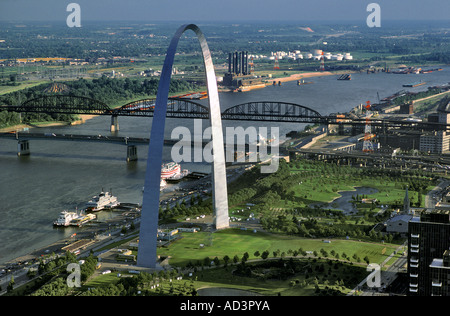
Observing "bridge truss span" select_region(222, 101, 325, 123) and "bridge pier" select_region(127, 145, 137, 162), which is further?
"bridge truss span" select_region(222, 101, 325, 123)

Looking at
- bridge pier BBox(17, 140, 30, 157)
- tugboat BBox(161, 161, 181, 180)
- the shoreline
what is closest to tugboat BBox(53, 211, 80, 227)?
tugboat BBox(161, 161, 181, 180)

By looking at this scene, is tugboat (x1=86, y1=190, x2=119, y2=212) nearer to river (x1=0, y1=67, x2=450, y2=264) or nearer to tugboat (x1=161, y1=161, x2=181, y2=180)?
river (x1=0, y1=67, x2=450, y2=264)

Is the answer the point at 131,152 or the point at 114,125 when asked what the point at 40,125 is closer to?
the point at 114,125

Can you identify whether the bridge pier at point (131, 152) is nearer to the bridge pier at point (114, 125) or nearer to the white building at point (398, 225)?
the bridge pier at point (114, 125)

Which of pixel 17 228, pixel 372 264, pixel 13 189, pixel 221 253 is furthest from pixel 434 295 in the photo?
pixel 13 189

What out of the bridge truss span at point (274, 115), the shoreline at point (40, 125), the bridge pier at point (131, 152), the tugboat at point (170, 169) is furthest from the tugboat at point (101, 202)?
the shoreline at point (40, 125)

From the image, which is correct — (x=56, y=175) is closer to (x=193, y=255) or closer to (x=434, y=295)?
(x=193, y=255)

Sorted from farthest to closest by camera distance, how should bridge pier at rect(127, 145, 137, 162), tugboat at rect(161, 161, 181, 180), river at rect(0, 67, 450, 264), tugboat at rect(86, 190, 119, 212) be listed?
bridge pier at rect(127, 145, 137, 162) < tugboat at rect(161, 161, 181, 180) < tugboat at rect(86, 190, 119, 212) < river at rect(0, 67, 450, 264)

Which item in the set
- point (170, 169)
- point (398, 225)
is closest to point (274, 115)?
point (170, 169)
